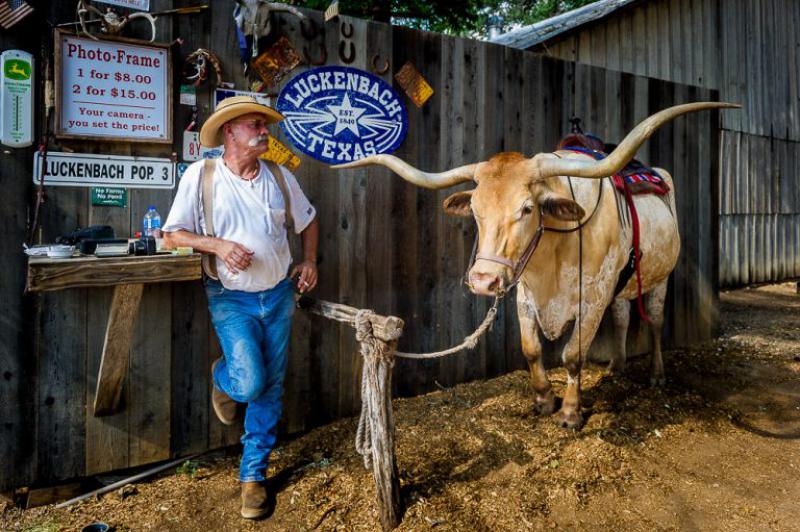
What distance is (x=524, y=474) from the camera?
316 cm

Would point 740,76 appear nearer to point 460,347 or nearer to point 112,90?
point 460,347

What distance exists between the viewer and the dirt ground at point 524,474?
2.82 metres

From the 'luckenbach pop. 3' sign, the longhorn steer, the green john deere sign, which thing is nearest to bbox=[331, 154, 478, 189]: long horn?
the longhorn steer

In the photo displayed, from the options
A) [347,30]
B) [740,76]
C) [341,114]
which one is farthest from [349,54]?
[740,76]

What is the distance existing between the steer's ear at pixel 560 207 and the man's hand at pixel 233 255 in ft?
5.49

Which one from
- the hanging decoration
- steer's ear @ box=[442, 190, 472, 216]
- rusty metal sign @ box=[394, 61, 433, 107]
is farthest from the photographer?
rusty metal sign @ box=[394, 61, 433, 107]

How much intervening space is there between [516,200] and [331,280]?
144 centimetres

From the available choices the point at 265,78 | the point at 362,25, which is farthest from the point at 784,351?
the point at 265,78

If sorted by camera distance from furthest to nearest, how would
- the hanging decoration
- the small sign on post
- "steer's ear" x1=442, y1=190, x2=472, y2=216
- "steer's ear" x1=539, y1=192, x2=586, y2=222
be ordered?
"steer's ear" x1=442, y1=190, x2=472, y2=216, the hanging decoration, "steer's ear" x1=539, y1=192, x2=586, y2=222, the small sign on post

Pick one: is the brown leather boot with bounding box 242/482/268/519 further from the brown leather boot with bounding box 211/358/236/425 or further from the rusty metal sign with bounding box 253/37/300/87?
the rusty metal sign with bounding box 253/37/300/87

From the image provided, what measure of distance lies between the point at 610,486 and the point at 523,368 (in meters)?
1.82

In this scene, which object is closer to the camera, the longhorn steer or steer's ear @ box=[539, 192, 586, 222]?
the longhorn steer

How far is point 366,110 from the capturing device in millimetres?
3916

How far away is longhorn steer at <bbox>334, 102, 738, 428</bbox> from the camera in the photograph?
2984mm
